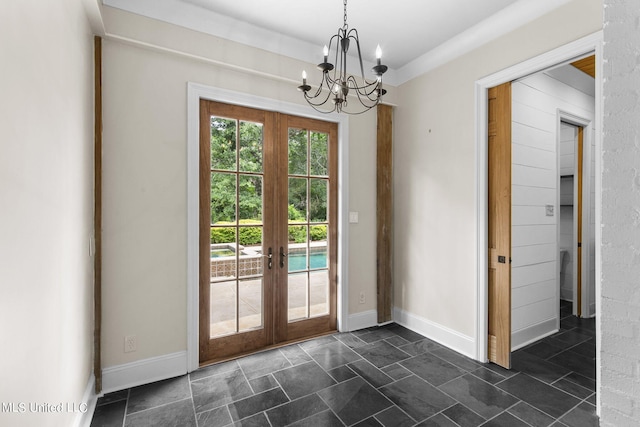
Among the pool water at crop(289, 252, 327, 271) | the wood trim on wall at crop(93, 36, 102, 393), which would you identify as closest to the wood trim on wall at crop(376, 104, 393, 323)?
the pool water at crop(289, 252, 327, 271)

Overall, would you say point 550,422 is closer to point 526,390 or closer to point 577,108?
point 526,390

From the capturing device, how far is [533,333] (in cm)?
311

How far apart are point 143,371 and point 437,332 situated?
2.59 metres

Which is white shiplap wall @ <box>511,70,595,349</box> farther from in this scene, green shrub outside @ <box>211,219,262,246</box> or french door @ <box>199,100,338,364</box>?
green shrub outside @ <box>211,219,262,246</box>

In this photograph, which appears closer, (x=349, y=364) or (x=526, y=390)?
(x=526, y=390)

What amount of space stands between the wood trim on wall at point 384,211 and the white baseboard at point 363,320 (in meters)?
0.06

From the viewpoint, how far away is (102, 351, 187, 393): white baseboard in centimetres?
222

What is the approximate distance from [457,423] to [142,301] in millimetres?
2295

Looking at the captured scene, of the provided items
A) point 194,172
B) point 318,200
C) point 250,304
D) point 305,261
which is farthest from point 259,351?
point 194,172

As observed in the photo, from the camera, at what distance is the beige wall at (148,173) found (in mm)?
2236

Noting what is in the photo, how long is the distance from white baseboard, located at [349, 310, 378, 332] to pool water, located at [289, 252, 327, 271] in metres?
0.66

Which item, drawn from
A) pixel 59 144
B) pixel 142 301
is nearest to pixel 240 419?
pixel 142 301

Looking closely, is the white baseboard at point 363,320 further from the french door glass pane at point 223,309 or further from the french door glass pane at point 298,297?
the french door glass pane at point 223,309

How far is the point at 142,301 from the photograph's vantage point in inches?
91.9
